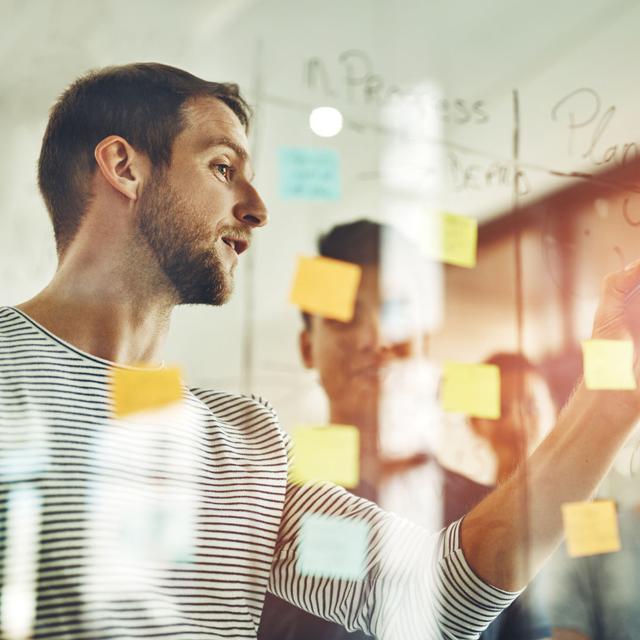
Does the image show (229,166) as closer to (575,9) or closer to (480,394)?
(480,394)

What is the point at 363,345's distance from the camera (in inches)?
47.5

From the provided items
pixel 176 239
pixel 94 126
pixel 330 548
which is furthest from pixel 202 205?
pixel 330 548

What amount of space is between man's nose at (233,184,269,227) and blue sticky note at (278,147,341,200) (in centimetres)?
5

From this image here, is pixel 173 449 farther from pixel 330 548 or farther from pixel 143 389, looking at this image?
pixel 330 548

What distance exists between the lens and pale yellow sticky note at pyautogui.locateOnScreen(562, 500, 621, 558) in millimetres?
A: 1191

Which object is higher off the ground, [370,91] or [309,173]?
[370,91]

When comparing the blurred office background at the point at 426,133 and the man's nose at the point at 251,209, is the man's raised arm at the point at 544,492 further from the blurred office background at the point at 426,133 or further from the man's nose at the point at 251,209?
the man's nose at the point at 251,209

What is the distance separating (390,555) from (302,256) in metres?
0.46

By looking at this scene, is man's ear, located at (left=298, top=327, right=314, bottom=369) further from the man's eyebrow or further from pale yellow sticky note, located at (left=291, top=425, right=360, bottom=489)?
the man's eyebrow

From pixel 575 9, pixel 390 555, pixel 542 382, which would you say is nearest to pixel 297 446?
pixel 390 555

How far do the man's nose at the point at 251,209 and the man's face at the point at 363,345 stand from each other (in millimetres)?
174

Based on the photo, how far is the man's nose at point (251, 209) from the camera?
1072mm

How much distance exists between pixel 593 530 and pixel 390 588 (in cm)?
39

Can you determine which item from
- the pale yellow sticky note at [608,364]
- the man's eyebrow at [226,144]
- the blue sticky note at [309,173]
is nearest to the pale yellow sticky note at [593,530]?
the pale yellow sticky note at [608,364]
